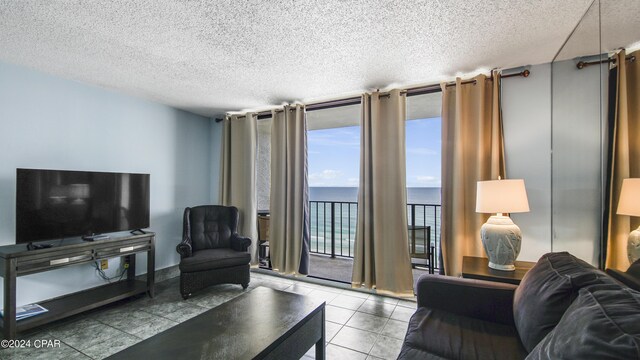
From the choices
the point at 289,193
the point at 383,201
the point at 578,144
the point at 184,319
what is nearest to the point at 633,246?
the point at 578,144

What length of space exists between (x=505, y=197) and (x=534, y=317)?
3.71ft

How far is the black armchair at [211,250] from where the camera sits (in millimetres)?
3072

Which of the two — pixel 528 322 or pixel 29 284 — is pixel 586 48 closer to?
pixel 528 322

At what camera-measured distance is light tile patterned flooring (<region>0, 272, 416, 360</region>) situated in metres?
2.11

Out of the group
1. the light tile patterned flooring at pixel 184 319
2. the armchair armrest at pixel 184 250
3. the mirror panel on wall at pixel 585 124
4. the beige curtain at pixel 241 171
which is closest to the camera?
the mirror panel on wall at pixel 585 124

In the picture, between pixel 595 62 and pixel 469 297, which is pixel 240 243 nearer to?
pixel 469 297

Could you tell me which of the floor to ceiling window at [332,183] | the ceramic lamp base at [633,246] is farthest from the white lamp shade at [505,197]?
the floor to ceiling window at [332,183]

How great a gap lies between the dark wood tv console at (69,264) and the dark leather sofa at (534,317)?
286 cm

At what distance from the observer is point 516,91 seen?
267 centimetres

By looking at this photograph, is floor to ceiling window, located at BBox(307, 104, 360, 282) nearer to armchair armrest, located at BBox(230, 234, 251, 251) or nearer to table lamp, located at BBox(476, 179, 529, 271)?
armchair armrest, located at BBox(230, 234, 251, 251)

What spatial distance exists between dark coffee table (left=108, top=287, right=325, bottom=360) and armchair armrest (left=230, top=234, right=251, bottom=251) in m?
1.50

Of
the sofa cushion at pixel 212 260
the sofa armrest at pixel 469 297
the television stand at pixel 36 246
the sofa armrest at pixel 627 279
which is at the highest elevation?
the sofa armrest at pixel 627 279

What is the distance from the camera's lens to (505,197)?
85.2 inches

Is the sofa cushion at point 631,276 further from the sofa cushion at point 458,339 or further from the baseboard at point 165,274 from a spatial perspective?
the baseboard at point 165,274
